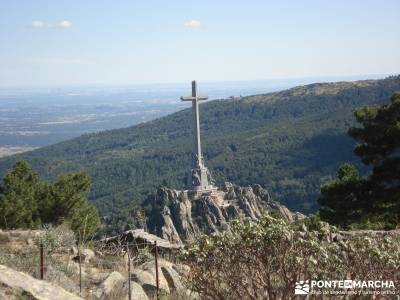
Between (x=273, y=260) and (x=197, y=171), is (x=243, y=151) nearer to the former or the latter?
(x=197, y=171)

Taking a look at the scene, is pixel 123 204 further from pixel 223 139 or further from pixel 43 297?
pixel 43 297

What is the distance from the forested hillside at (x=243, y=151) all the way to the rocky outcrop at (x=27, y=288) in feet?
262

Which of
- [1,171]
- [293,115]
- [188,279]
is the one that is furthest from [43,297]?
[293,115]

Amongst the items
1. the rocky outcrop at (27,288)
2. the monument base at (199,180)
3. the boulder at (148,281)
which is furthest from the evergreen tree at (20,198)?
the monument base at (199,180)

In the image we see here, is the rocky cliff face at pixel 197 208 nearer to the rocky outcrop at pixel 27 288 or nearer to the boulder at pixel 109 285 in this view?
the boulder at pixel 109 285

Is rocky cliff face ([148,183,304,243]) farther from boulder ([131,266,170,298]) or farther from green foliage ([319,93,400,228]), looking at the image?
boulder ([131,266,170,298])

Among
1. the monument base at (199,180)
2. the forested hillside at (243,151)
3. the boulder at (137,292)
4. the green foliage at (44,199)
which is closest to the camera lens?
the boulder at (137,292)

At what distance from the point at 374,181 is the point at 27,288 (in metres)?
15.6

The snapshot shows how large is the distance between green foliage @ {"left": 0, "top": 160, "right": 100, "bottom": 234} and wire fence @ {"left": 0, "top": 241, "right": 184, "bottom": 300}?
8.65m

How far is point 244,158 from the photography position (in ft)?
414

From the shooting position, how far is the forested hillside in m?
112

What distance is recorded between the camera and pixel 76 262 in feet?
28.3

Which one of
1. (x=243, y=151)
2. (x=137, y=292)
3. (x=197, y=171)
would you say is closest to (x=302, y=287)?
(x=137, y=292)

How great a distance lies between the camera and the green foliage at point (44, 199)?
720 inches
